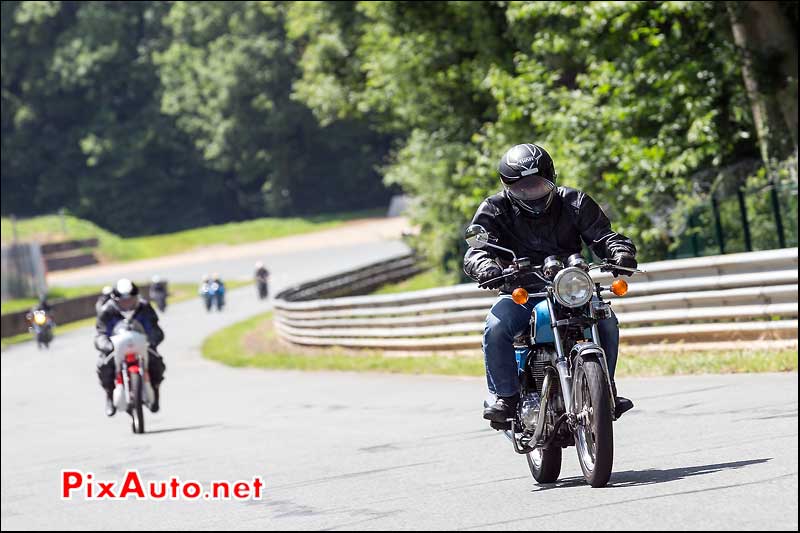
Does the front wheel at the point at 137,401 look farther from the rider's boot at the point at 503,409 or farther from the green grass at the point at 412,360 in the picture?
the rider's boot at the point at 503,409

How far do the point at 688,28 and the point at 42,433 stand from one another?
11626mm

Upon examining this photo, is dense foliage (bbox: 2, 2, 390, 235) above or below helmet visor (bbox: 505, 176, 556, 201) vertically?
above

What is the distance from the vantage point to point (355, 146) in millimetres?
94500

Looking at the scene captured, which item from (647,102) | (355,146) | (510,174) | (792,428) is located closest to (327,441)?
(792,428)

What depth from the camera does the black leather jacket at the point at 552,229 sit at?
26.0 feet

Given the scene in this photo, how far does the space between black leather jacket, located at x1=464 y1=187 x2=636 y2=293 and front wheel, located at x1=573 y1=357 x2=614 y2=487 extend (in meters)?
0.71

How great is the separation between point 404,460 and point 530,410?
9.31 ft

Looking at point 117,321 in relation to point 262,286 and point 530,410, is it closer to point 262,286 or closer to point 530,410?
point 530,410

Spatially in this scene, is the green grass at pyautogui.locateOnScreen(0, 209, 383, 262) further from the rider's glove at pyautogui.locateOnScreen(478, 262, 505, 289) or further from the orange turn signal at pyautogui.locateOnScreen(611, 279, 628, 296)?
the orange turn signal at pyautogui.locateOnScreen(611, 279, 628, 296)

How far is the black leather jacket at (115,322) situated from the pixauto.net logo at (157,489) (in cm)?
427

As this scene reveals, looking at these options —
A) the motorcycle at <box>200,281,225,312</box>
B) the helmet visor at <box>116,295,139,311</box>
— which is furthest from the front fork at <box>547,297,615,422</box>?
the motorcycle at <box>200,281,225,312</box>

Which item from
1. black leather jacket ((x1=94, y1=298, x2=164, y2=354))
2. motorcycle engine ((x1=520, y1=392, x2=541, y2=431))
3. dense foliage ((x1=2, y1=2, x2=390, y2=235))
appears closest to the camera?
motorcycle engine ((x1=520, y1=392, x2=541, y2=431))

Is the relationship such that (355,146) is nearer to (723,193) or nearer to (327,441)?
(723,193)

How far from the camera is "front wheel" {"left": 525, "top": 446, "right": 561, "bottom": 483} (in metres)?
7.94
